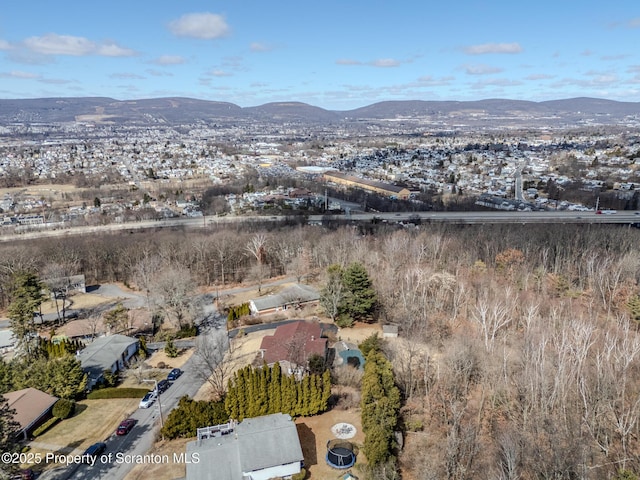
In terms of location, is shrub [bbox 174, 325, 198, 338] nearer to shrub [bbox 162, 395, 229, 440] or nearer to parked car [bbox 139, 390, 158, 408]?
parked car [bbox 139, 390, 158, 408]

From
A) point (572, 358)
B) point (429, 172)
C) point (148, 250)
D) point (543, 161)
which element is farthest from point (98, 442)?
point (543, 161)

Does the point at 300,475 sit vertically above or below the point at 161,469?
above

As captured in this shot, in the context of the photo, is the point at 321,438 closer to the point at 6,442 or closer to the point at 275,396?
the point at 275,396

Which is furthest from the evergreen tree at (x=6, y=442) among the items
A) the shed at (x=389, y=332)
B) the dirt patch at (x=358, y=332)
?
the shed at (x=389, y=332)

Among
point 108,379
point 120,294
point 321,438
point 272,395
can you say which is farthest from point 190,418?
point 120,294

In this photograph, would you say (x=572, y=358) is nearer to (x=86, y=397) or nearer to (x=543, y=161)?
(x=86, y=397)

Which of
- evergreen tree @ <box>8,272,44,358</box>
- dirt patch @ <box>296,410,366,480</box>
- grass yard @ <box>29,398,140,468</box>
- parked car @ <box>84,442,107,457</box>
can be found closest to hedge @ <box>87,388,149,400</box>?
grass yard @ <box>29,398,140,468</box>

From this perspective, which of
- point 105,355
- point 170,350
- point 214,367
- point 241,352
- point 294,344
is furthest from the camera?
point 241,352
